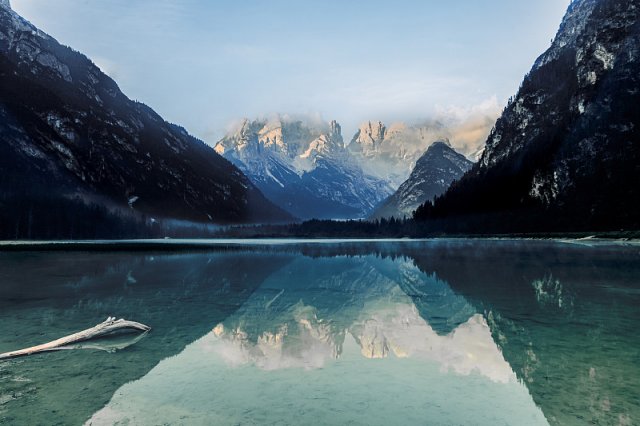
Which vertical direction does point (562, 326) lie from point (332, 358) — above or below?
above

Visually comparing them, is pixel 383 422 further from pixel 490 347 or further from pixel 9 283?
pixel 9 283

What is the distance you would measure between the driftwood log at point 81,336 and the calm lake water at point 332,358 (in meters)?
0.75

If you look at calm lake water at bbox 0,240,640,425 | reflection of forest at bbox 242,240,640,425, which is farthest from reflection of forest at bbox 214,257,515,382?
reflection of forest at bbox 242,240,640,425

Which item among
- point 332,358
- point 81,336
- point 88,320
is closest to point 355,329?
point 332,358

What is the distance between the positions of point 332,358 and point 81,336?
45.4 feet

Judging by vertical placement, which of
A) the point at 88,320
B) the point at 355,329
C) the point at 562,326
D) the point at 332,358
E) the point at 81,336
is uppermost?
the point at 562,326

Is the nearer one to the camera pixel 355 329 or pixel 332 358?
pixel 332 358

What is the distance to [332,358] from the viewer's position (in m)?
23.8

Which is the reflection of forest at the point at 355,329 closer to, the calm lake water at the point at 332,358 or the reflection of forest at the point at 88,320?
the calm lake water at the point at 332,358

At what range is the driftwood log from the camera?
76.3ft

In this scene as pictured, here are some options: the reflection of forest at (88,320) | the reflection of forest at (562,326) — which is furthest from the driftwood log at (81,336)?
the reflection of forest at (562,326)

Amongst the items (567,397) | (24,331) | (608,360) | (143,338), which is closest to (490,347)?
(608,360)

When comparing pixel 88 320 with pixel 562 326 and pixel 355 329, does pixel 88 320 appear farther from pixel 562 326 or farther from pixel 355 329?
pixel 562 326

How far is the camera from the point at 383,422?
50.1ft
